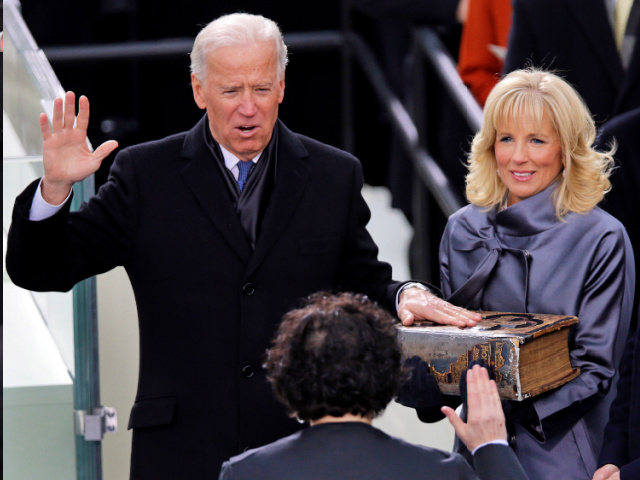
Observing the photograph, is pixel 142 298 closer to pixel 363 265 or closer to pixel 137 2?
pixel 363 265

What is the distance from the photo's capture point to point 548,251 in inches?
112

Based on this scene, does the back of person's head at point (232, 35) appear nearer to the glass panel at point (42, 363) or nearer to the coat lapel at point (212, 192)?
the coat lapel at point (212, 192)

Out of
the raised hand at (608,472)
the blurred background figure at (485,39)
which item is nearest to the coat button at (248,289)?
the raised hand at (608,472)

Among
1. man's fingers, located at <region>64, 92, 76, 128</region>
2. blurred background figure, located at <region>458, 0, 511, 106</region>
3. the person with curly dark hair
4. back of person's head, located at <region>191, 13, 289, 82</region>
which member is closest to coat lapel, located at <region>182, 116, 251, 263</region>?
back of person's head, located at <region>191, 13, 289, 82</region>

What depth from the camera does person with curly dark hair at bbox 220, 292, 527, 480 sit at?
2098 mm

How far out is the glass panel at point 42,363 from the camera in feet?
10.9

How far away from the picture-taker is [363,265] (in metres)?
2.98

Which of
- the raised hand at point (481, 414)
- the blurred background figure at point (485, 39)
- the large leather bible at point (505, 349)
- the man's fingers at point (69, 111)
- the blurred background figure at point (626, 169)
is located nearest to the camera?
the raised hand at point (481, 414)

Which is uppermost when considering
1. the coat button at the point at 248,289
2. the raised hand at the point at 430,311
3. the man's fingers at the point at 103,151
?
the man's fingers at the point at 103,151

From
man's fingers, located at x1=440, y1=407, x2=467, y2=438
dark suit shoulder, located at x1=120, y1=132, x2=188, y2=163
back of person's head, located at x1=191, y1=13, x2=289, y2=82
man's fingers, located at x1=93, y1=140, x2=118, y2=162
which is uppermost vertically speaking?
back of person's head, located at x1=191, y1=13, x2=289, y2=82

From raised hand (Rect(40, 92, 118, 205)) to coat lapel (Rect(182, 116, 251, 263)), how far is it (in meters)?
0.28

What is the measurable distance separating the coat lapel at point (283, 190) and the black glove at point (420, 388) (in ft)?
1.44

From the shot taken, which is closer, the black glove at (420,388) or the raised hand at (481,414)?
the raised hand at (481,414)

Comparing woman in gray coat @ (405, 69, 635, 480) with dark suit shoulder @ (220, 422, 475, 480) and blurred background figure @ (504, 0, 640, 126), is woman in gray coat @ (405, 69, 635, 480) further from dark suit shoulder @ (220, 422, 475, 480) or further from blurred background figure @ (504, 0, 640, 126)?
blurred background figure @ (504, 0, 640, 126)
